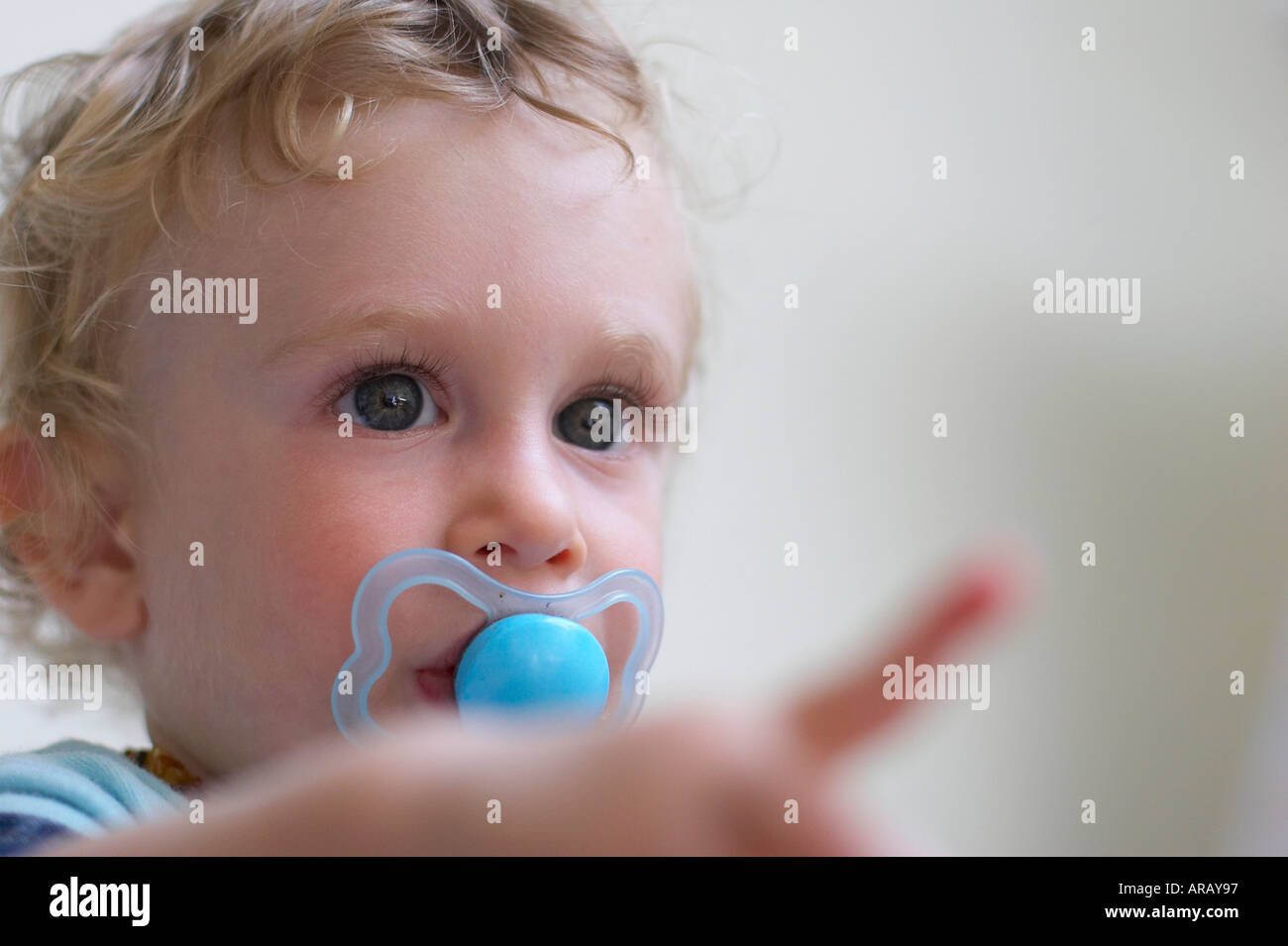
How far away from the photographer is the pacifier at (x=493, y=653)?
1.49ft

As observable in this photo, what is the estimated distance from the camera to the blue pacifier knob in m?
0.45

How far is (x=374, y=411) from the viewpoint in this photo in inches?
19.8

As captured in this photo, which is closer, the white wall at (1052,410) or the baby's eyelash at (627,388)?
the baby's eyelash at (627,388)

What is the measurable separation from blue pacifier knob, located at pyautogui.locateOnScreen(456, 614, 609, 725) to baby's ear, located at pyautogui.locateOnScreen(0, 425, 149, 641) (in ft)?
0.63

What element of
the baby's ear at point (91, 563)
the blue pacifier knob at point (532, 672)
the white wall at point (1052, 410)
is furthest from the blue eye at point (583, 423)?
the white wall at point (1052, 410)

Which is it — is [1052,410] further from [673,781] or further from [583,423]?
[673,781]

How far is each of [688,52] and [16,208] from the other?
0.42 m

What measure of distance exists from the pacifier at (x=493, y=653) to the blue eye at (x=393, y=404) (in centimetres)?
7

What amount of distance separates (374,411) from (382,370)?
0.7 inches

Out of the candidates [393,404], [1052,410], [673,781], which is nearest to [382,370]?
[393,404]

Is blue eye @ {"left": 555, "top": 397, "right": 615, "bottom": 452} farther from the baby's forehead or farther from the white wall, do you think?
the white wall

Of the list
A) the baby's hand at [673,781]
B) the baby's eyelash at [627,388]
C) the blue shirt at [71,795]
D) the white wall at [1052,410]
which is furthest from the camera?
the white wall at [1052,410]

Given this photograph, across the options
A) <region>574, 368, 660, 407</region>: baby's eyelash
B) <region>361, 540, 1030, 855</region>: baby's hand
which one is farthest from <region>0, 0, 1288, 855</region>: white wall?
<region>361, 540, 1030, 855</region>: baby's hand

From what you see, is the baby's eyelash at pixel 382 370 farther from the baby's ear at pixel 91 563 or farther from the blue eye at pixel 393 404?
the baby's ear at pixel 91 563
